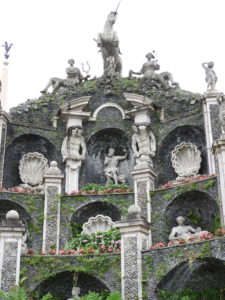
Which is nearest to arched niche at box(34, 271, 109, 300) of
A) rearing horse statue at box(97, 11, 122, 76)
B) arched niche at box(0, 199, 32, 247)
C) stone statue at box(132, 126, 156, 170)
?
arched niche at box(0, 199, 32, 247)

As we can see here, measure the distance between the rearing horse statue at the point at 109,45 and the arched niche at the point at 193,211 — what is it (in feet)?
36.0

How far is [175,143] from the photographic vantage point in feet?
110

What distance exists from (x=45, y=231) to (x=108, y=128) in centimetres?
842

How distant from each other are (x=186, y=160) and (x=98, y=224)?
642cm

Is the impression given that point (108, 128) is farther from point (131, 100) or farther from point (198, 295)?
point (198, 295)

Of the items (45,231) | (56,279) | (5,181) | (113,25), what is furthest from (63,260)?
(113,25)

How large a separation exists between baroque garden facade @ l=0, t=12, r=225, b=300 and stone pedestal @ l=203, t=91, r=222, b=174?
0.05m

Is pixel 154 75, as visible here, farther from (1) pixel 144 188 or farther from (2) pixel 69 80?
(1) pixel 144 188

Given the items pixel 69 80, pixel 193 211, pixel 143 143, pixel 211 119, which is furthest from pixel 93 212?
pixel 69 80

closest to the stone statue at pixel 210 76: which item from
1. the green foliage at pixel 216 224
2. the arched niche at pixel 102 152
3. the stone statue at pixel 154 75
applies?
the stone statue at pixel 154 75

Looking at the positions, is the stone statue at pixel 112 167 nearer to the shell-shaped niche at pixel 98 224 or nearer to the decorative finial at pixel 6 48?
the shell-shaped niche at pixel 98 224

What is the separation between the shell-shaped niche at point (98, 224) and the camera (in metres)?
28.7

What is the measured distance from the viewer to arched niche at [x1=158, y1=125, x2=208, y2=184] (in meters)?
32.4

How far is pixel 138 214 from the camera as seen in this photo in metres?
24.8
